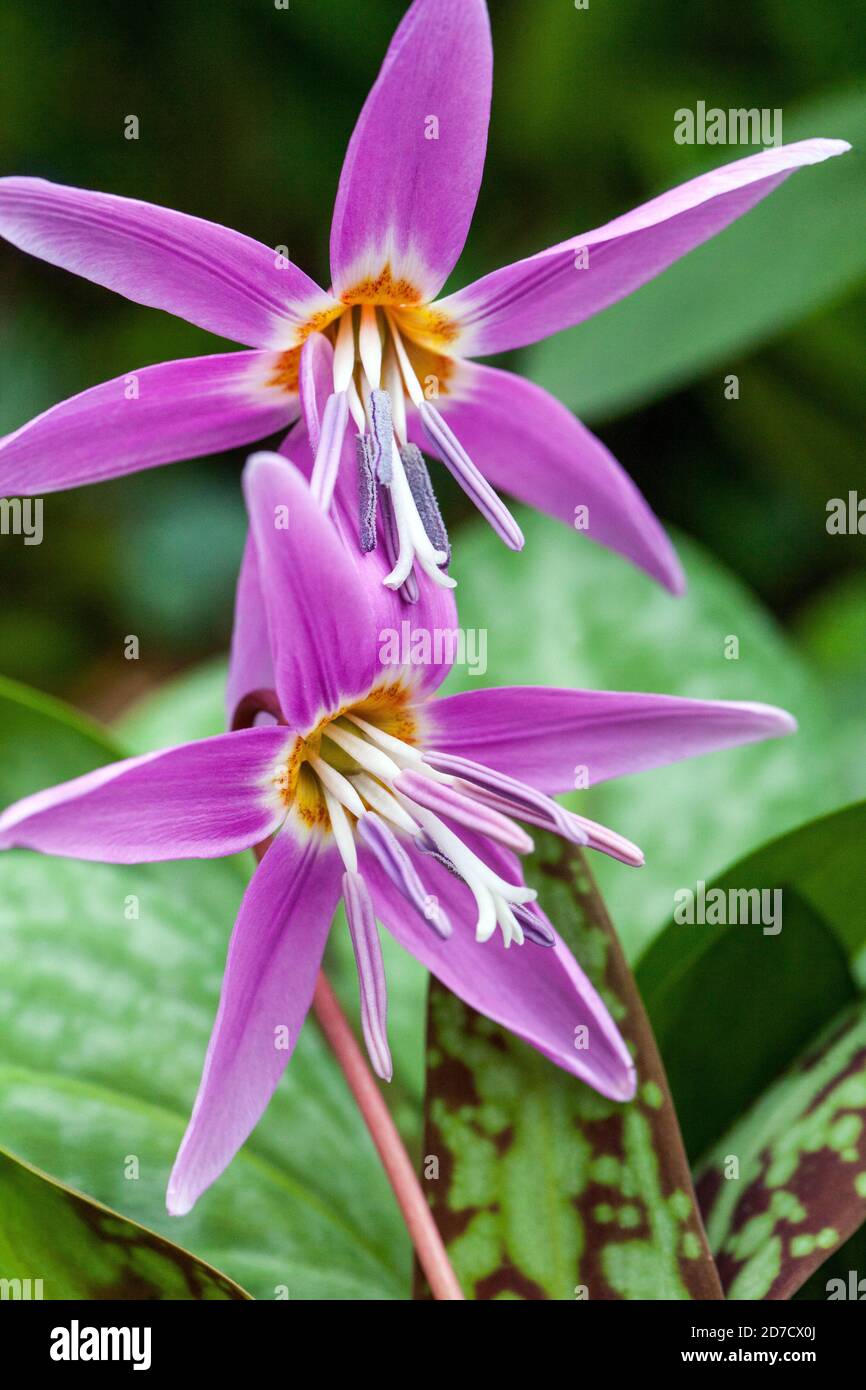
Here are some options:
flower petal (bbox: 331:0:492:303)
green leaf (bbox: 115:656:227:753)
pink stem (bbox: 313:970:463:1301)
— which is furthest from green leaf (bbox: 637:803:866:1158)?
Result: green leaf (bbox: 115:656:227:753)

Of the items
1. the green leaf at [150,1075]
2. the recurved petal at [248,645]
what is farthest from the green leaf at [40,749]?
the recurved petal at [248,645]

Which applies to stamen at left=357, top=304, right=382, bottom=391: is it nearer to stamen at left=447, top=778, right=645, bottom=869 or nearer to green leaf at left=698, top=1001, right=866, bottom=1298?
stamen at left=447, top=778, right=645, bottom=869

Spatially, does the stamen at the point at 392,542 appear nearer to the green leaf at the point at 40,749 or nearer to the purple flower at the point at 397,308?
the purple flower at the point at 397,308

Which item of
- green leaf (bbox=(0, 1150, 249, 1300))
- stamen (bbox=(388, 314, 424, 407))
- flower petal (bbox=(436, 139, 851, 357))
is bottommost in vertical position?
green leaf (bbox=(0, 1150, 249, 1300))

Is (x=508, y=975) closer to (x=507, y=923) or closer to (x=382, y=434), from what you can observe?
(x=507, y=923)
